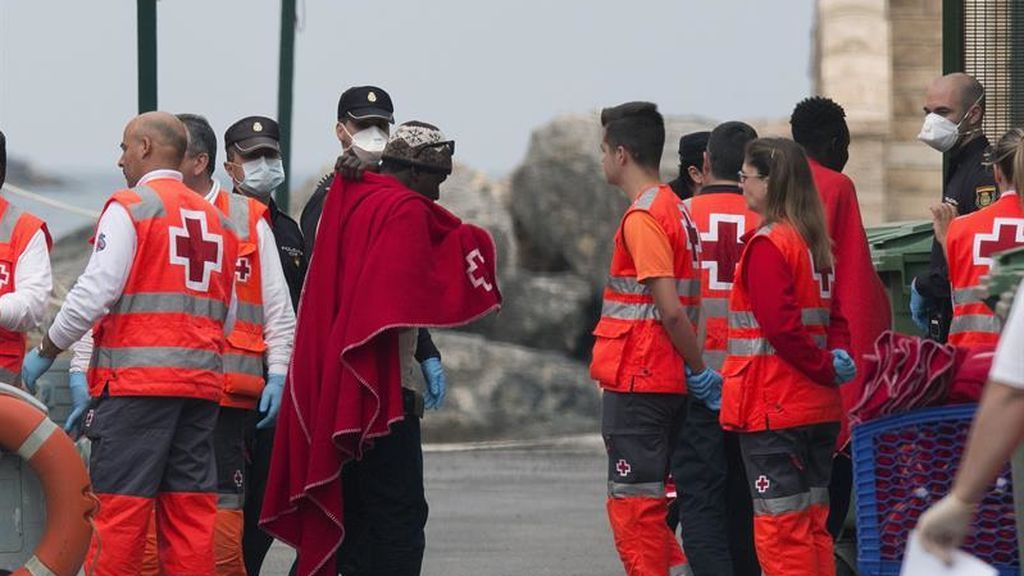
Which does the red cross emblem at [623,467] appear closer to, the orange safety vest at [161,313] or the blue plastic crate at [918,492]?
the orange safety vest at [161,313]

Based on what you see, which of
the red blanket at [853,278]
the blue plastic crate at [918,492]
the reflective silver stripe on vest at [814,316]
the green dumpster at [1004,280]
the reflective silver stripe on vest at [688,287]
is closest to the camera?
the green dumpster at [1004,280]

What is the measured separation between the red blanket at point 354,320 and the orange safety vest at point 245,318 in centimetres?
56

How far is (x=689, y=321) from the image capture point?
26.7 ft

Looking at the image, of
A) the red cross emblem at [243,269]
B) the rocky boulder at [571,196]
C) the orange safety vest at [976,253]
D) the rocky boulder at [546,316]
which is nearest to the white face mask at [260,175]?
the red cross emblem at [243,269]

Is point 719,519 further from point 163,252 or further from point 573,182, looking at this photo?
point 573,182

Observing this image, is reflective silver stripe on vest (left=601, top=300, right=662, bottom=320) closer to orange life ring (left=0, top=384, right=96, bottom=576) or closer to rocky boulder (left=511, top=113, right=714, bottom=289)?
orange life ring (left=0, top=384, right=96, bottom=576)

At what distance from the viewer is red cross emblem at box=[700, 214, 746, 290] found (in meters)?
8.66

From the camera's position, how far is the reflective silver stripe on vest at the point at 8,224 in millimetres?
7902

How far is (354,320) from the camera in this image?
7.52m

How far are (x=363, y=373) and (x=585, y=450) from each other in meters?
10.9

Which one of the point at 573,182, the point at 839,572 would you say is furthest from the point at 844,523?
the point at 573,182

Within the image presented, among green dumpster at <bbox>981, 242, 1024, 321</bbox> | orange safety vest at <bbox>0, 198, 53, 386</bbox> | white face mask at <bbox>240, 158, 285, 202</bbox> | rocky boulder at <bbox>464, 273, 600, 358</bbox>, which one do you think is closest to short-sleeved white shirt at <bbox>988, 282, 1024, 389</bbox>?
green dumpster at <bbox>981, 242, 1024, 321</bbox>

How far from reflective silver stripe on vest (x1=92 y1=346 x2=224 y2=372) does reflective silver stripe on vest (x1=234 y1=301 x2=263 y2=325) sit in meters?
0.65

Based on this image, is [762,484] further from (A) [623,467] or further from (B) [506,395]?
(B) [506,395]
